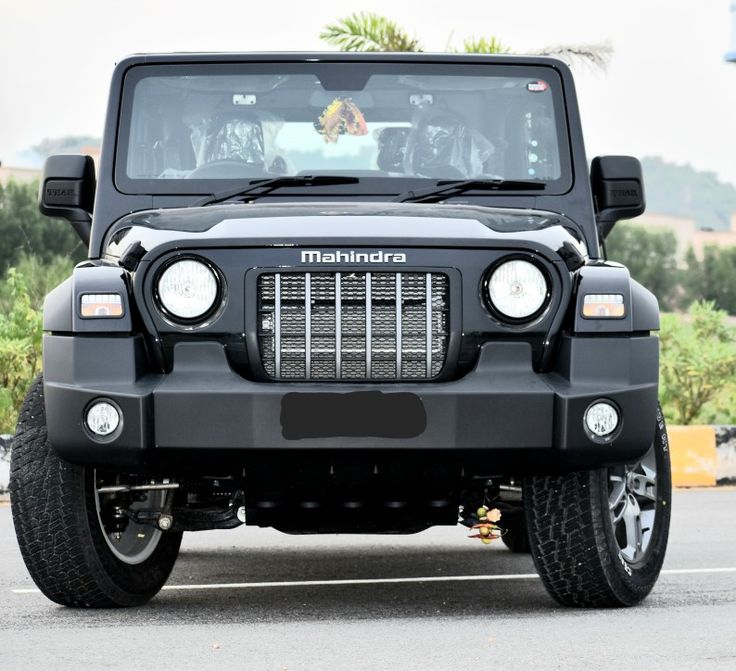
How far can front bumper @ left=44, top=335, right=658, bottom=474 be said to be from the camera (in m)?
6.11

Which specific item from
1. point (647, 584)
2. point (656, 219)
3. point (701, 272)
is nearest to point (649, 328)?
point (647, 584)

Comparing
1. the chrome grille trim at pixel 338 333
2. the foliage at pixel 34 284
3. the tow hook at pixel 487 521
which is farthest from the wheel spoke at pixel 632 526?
the foliage at pixel 34 284

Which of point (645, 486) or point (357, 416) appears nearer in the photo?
point (357, 416)

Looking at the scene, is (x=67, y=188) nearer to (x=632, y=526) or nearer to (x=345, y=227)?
(x=345, y=227)

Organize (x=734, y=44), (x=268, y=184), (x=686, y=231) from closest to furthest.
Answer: (x=268, y=184), (x=734, y=44), (x=686, y=231)

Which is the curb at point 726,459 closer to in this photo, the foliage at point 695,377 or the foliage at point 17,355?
the foliage at point 695,377

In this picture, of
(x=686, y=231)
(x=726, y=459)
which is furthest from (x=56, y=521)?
(x=686, y=231)

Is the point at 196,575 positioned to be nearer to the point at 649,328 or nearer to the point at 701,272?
the point at 649,328

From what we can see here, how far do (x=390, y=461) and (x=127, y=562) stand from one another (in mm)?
1335

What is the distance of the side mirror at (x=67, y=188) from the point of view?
7.48m

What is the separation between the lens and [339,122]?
7586mm

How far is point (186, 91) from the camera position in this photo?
25.1 ft

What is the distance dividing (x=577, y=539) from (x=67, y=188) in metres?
2.69

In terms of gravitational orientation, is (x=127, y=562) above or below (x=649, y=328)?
below
